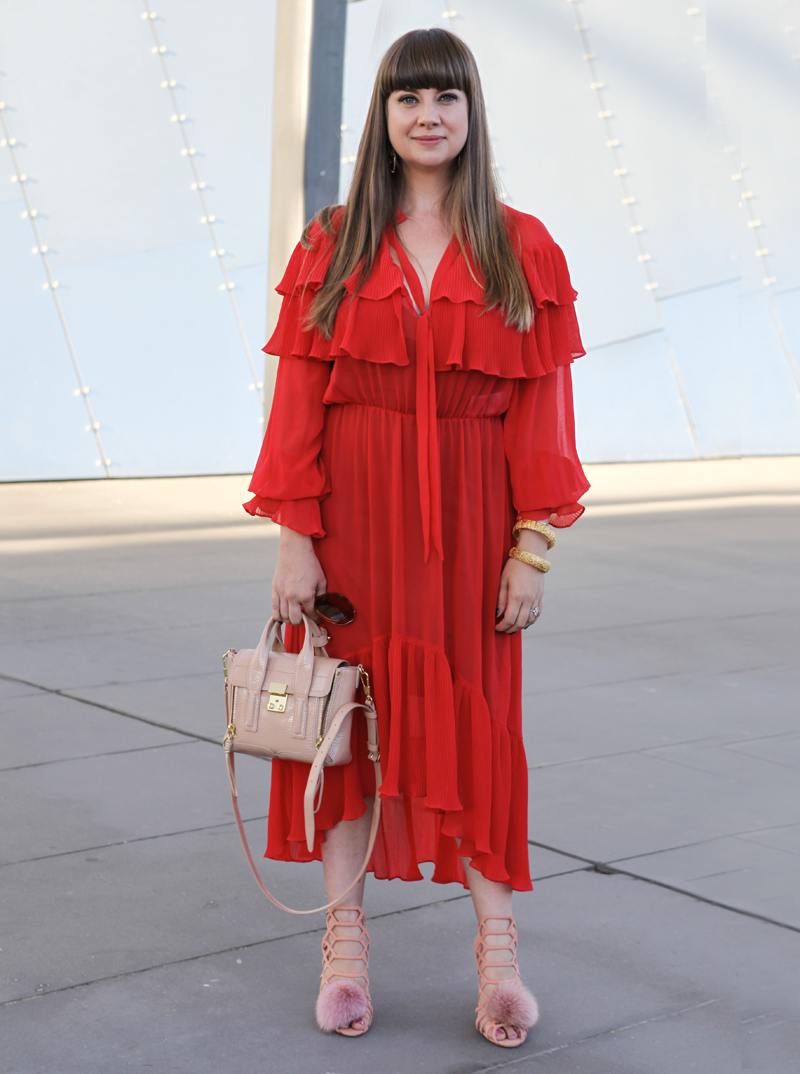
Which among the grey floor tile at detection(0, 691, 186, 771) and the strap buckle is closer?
the strap buckle

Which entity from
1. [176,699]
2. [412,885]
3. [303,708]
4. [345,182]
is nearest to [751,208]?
[345,182]

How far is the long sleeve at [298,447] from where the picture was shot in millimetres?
2830

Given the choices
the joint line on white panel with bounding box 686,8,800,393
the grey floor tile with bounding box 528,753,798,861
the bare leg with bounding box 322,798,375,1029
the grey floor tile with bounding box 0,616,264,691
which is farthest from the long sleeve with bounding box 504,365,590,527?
the joint line on white panel with bounding box 686,8,800,393

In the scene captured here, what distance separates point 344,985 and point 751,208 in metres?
17.4

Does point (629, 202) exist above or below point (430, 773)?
above

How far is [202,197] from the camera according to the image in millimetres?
15125

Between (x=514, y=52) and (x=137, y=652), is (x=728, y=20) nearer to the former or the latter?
(x=514, y=52)

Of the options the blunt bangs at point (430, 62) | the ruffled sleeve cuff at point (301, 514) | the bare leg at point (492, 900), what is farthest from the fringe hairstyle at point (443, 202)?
the bare leg at point (492, 900)

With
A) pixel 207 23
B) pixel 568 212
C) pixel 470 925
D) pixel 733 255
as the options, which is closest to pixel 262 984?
pixel 470 925

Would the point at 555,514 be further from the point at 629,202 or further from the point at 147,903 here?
the point at 629,202

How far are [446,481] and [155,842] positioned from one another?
162 centimetres

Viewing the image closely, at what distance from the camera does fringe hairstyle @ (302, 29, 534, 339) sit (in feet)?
8.91

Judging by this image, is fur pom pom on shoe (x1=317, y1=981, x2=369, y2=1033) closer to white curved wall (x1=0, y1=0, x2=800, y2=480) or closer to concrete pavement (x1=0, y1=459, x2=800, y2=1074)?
concrete pavement (x1=0, y1=459, x2=800, y2=1074)

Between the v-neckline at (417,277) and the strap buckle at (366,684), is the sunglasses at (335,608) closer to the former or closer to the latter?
the strap buckle at (366,684)
